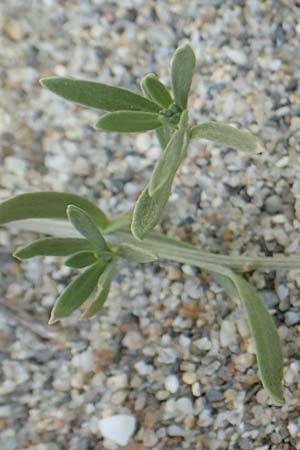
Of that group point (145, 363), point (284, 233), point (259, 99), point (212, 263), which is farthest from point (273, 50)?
point (145, 363)

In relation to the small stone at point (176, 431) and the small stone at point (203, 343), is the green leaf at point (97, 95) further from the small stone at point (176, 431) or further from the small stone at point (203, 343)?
the small stone at point (176, 431)

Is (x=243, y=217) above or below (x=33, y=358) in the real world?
above

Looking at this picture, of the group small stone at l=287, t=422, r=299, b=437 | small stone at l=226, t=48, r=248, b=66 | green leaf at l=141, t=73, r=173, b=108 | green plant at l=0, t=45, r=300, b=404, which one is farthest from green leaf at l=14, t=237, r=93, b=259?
small stone at l=226, t=48, r=248, b=66

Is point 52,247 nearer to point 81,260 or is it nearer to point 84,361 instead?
point 81,260

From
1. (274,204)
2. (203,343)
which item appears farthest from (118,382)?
(274,204)

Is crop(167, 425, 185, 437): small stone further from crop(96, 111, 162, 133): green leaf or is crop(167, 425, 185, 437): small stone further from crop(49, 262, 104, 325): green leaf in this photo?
crop(96, 111, 162, 133): green leaf

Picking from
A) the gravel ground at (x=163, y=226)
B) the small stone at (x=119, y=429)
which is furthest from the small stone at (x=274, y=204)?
the small stone at (x=119, y=429)

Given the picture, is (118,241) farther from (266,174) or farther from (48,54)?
(48,54)
